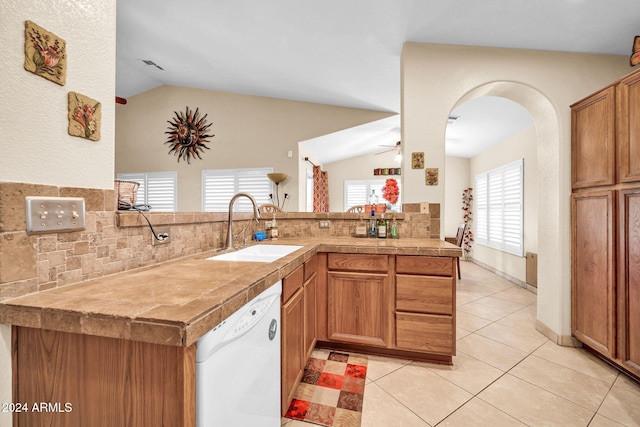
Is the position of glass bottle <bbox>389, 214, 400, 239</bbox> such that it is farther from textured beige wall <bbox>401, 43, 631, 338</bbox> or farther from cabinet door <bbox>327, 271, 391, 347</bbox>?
cabinet door <bbox>327, 271, 391, 347</bbox>

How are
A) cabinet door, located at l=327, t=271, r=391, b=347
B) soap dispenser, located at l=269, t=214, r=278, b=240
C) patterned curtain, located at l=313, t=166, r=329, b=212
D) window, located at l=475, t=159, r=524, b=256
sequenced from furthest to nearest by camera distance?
patterned curtain, located at l=313, t=166, r=329, b=212
window, located at l=475, t=159, r=524, b=256
soap dispenser, located at l=269, t=214, r=278, b=240
cabinet door, located at l=327, t=271, r=391, b=347

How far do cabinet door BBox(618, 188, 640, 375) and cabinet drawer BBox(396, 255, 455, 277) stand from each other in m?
1.08

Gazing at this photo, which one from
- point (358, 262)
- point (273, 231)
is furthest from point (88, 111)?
point (358, 262)

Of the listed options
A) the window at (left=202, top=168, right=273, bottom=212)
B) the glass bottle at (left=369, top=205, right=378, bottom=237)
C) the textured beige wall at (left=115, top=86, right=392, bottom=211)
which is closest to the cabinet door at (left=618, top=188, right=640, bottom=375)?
the glass bottle at (left=369, top=205, right=378, bottom=237)

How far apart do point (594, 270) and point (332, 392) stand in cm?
211

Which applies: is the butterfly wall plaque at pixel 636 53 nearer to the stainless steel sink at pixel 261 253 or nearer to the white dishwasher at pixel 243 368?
the stainless steel sink at pixel 261 253

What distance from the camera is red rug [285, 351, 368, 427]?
1.41 metres

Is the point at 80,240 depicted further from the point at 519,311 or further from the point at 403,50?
the point at 519,311

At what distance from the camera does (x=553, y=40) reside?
6.79 feet

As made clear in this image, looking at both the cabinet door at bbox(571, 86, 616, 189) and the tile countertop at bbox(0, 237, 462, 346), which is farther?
the cabinet door at bbox(571, 86, 616, 189)

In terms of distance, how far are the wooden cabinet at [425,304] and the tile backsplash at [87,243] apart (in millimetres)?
1360

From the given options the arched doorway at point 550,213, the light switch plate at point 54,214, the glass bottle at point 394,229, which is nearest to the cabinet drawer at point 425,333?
the glass bottle at point 394,229

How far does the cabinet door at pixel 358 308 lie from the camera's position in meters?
1.88

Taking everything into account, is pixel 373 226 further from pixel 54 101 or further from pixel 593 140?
pixel 54 101
